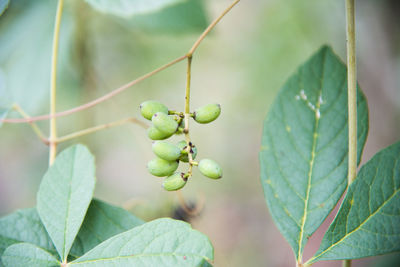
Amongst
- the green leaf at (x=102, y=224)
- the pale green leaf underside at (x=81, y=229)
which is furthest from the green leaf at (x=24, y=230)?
the green leaf at (x=102, y=224)

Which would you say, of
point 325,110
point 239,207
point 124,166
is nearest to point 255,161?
point 239,207

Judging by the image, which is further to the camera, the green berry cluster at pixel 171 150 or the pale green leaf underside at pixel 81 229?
the pale green leaf underside at pixel 81 229

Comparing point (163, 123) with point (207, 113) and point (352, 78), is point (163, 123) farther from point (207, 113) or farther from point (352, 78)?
point (352, 78)

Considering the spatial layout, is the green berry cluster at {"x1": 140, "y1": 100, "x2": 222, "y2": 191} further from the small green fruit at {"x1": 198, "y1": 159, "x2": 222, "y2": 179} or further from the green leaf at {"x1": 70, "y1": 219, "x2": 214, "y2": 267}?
the green leaf at {"x1": 70, "y1": 219, "x2": 214, "y2": 267}

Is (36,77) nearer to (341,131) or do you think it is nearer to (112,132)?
(112,132)

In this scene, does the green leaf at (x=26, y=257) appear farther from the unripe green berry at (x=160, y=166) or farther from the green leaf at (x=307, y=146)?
the green leaf at (x=307, y=146)
